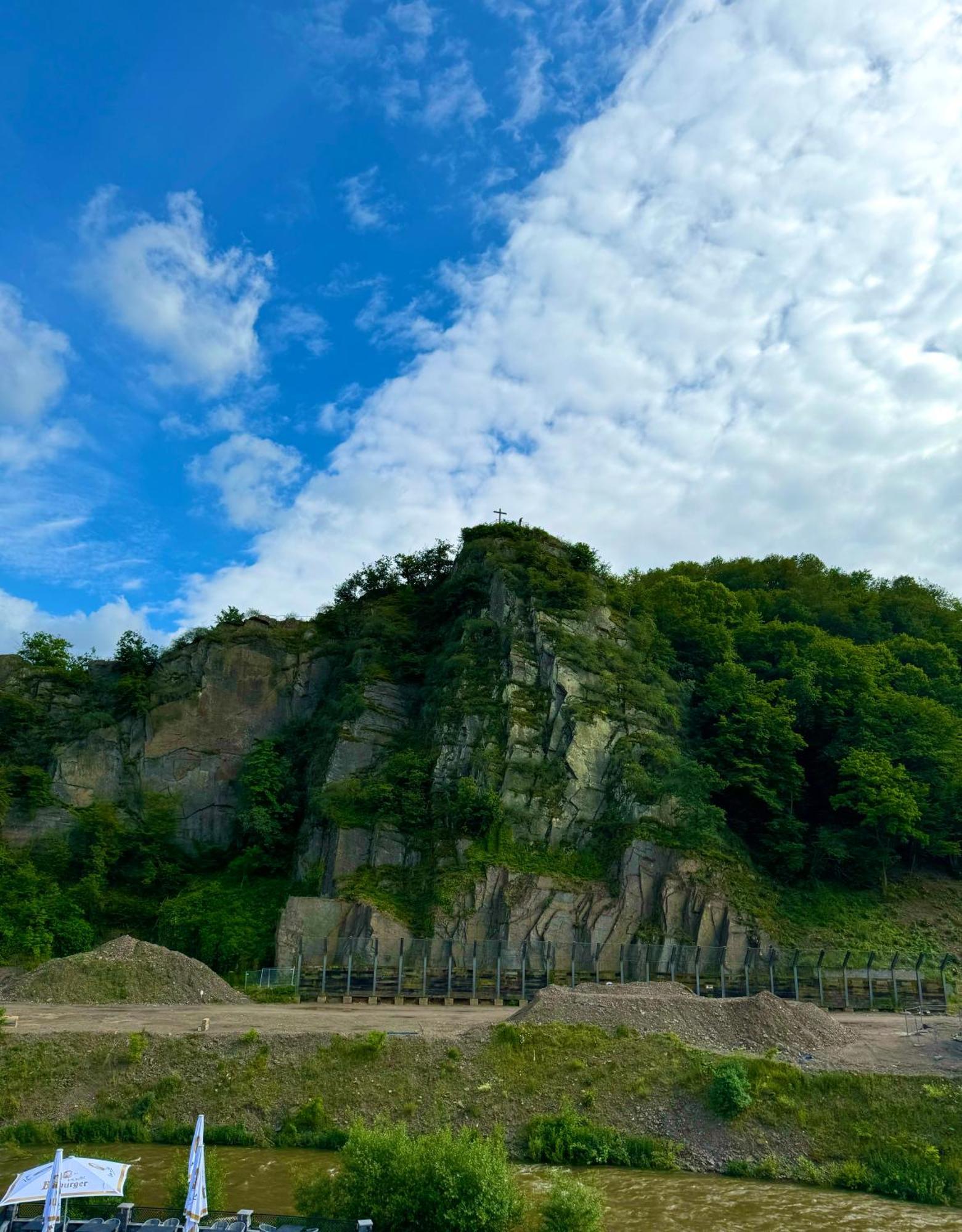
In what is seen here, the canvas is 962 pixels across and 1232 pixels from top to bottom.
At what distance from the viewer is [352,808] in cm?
5331

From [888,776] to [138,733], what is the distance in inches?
1889

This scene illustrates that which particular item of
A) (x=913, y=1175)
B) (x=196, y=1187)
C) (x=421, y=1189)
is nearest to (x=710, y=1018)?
(x=913, y=1175)

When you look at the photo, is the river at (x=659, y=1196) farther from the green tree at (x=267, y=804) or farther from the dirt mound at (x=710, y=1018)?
the green tree at (x=267, y=804)

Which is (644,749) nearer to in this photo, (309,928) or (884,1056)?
(309,928)

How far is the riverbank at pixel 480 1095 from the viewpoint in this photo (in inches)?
984

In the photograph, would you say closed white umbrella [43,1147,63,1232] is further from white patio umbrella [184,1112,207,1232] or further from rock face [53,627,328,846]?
rock face [53,627,328,846]

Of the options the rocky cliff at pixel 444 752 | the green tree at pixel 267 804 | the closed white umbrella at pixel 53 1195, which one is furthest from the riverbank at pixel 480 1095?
the green tree at pixel 267 804

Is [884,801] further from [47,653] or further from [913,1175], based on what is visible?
[47,653]

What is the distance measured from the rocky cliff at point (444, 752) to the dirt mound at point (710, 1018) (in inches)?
573

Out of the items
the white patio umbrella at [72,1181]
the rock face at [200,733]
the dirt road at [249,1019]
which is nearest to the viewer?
the white patio umbrella at [72,1181]

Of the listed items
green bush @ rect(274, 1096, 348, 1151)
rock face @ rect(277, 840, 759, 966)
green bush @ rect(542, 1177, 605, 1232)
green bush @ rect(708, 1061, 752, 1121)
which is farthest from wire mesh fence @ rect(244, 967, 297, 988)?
green bush @ rect(542, 1177, 605, 1232)

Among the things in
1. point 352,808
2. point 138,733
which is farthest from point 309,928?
point 138,733

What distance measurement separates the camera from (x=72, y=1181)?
15.2 meters

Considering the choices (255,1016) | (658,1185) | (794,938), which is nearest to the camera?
(658,1185)
